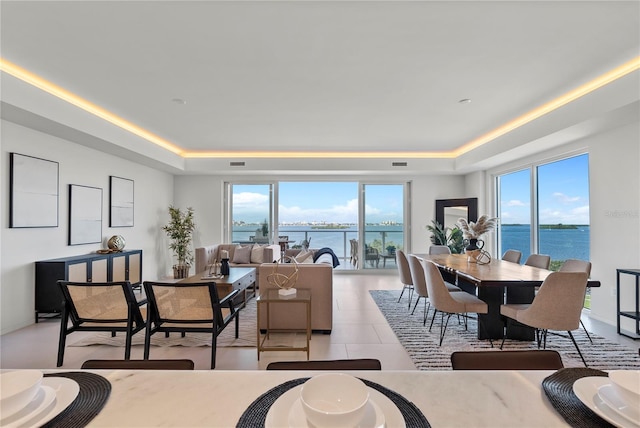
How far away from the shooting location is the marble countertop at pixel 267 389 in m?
0.71

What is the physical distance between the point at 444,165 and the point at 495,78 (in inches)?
149

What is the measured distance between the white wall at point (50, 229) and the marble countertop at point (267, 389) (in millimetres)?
4027

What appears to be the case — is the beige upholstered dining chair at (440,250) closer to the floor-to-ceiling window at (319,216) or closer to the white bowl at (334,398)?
the floor-to-ceiling window at (319,216)

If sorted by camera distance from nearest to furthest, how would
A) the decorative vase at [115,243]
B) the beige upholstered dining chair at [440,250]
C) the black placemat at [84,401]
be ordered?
the black placemat at [84,401]
the decorative vase at [115,243]
the beige upholstered dining chair at [440,250]

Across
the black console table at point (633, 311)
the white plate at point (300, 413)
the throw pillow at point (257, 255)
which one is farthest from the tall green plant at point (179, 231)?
the black console table at point (633, 311)

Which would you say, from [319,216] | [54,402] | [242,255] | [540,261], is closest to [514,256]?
[540,261]

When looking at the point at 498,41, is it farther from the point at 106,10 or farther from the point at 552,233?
the point at 552,233

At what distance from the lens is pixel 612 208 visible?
3928 millimetres

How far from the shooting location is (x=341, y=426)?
0.58 metres

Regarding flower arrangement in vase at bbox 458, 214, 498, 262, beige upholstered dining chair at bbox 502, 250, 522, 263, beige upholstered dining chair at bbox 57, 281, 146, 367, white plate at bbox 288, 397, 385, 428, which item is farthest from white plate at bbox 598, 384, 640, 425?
beige upholstered dining chair at bbox 502, 250, 522, 263

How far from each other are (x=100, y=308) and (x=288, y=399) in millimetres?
2721

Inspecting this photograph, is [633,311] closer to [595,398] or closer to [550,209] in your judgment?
[550,209]

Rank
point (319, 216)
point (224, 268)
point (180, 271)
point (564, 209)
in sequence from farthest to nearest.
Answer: point (319, 216) < point (180, 271) < point (564, 209) < point (224, 268)

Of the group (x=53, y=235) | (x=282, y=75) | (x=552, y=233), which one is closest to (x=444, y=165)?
(x=552, y=233)
